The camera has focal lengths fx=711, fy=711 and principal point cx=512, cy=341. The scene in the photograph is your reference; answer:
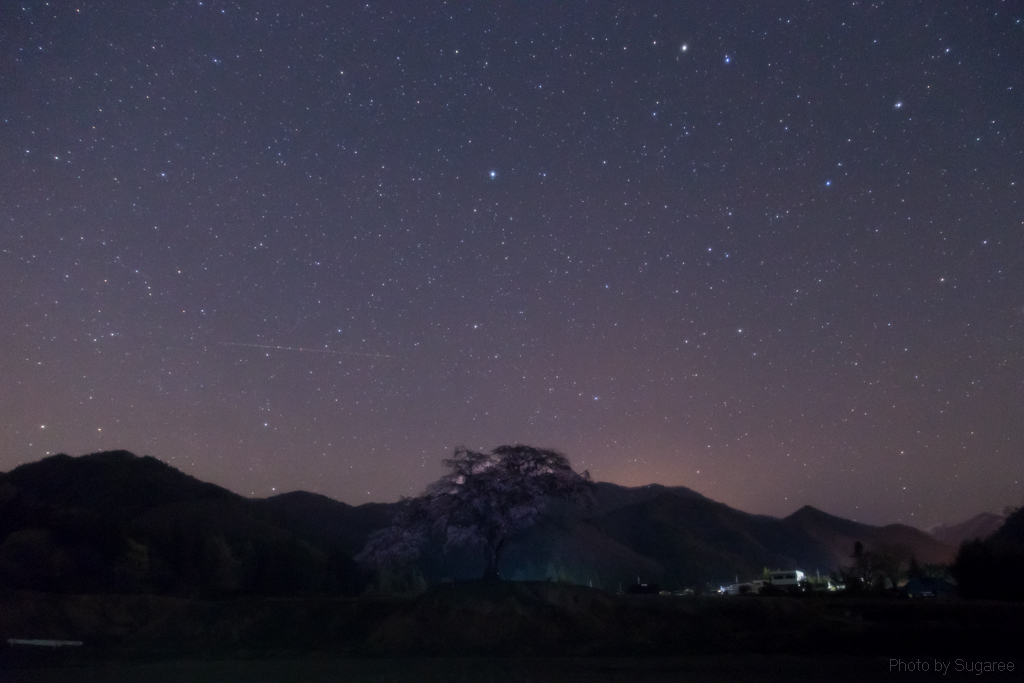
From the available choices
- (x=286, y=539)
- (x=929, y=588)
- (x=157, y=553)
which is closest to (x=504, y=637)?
(x=157, y=553)

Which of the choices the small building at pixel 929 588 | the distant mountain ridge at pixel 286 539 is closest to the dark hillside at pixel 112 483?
the distant mountain ridge at pixel 286 539

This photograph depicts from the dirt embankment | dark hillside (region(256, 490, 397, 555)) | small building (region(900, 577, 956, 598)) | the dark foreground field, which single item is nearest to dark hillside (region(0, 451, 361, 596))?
the dirt embankment

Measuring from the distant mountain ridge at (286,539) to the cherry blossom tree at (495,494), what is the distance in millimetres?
2841

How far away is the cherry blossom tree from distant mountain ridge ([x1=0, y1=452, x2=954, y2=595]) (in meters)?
2.84

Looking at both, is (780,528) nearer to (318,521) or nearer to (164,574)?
(318,521)

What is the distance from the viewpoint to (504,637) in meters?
38.0

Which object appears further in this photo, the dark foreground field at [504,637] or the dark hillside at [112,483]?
the dark hillside at [112,483]

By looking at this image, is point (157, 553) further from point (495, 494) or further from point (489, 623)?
point (489, 623)

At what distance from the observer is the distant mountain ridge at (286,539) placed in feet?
204

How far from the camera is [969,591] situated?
5400cm

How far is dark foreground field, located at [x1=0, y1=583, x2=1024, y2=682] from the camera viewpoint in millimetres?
27500

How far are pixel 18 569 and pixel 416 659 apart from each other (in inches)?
1632

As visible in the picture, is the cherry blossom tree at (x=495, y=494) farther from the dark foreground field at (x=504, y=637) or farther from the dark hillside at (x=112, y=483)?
the dark hillside at (x=112, y=483)

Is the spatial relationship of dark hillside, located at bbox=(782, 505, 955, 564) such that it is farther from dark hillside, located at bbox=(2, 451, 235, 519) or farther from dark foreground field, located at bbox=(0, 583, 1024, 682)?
dark foreground field, located at bbox=(0, 583, 1024, 682)
